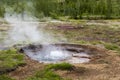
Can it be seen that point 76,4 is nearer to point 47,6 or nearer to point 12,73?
point 47,6

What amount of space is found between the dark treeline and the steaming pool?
3112 centimetres

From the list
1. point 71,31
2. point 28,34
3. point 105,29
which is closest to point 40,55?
point 28,34

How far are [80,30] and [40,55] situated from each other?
14344 millimetres

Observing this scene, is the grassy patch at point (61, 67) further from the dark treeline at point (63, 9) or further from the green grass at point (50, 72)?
the dark treeline at point (63, 9)

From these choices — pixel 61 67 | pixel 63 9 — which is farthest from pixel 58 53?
pixel 63 9

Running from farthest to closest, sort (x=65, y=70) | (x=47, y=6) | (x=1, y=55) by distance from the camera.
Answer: (x=47, y=6) < (x=1, y=55) < (x=65, y=70)

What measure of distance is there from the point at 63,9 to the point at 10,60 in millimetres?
44874

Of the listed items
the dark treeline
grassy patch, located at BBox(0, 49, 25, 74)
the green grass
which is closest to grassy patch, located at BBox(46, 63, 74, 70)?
the green grass

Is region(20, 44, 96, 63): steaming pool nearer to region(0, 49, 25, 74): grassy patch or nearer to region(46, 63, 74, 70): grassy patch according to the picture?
region(0, 49, 25, 74): grassy patch

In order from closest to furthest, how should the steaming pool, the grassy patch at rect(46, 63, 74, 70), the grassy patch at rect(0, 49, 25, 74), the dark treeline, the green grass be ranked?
1. the green grass
2. the grassy patch at rect(46, 63, 74, 70)
3. the grassy patch at rect(0, 49, 25, 74)
4. the steaming pool
5. the dark treeline

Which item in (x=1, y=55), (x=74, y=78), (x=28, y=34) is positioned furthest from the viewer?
(x=28, y=34)

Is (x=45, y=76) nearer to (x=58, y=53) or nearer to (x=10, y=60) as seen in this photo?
(x=10, y=60)

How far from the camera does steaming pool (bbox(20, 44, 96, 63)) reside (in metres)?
17.7

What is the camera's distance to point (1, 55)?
58.4 feet
